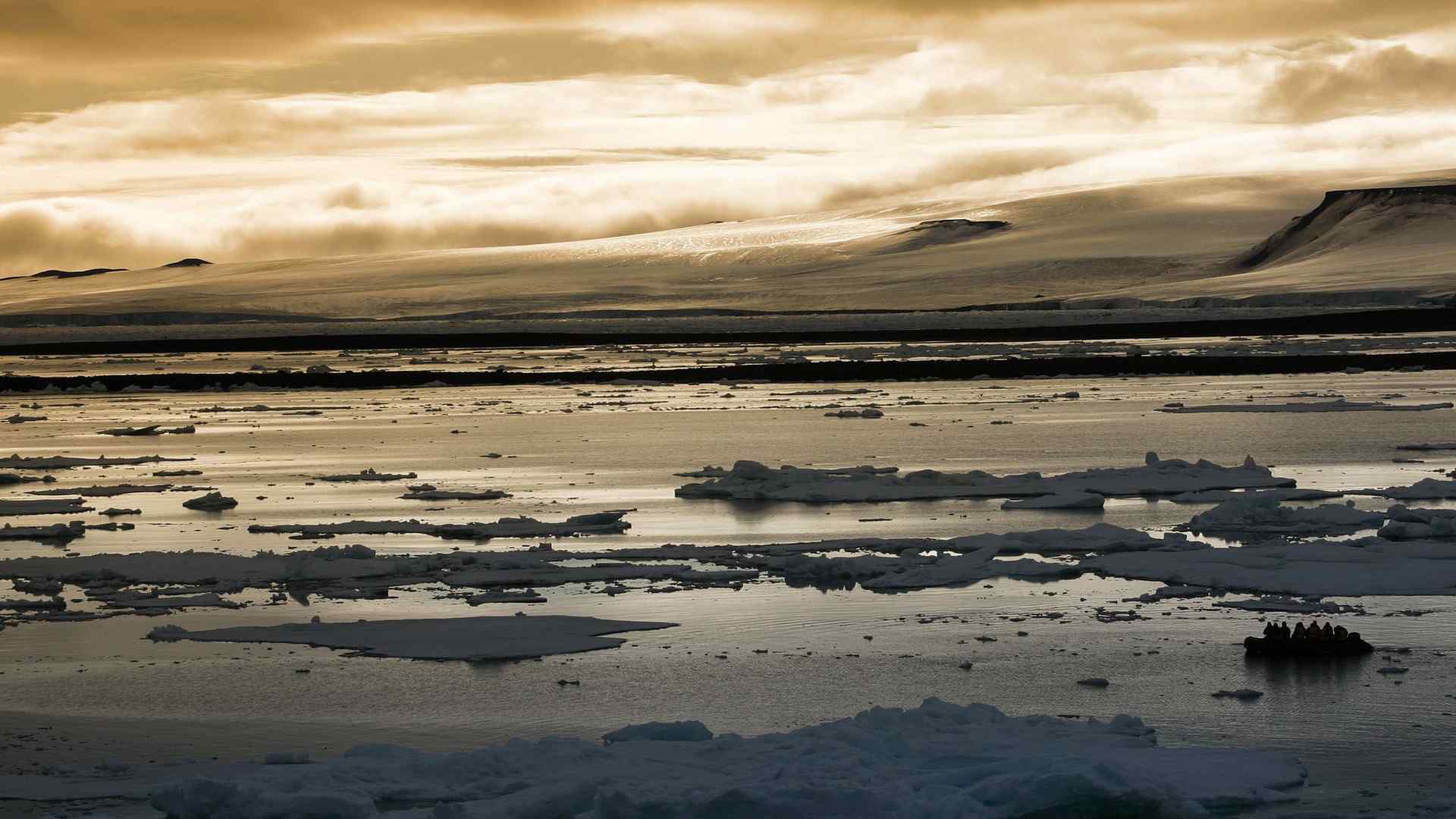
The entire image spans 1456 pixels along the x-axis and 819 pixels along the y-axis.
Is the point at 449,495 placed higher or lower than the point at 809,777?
higher

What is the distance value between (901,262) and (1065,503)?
109 meters

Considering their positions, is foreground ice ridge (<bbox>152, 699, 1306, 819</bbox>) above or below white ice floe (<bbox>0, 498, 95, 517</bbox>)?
below

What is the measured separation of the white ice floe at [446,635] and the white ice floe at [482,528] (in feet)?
11.9

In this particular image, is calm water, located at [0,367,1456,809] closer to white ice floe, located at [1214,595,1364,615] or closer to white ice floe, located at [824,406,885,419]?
white ice floe, located at [1214,595,1364,615]

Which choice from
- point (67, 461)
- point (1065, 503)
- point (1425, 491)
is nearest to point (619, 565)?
point (1065, 503)

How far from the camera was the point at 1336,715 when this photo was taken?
880 cm

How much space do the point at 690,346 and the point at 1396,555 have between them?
54.1 meters

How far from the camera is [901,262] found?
125m

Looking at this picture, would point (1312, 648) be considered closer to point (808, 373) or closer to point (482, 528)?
point (482, 528)

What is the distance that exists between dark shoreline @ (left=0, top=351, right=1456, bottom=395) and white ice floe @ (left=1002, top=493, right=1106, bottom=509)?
2450cm

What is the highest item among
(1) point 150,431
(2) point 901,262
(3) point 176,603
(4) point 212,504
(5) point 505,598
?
(2) point 901,262

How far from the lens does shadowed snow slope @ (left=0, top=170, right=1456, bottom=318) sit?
107m

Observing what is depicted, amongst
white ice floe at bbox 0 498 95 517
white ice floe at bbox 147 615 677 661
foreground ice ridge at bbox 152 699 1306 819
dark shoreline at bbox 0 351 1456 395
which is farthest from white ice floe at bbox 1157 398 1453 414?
foreground ice ridge at bbox 152 699 1306 819

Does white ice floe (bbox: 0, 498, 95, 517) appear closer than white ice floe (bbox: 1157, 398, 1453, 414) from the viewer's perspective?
Yes
